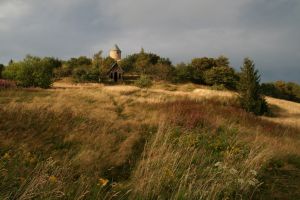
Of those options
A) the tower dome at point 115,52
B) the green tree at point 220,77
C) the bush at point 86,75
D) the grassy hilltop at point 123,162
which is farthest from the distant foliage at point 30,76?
the tower dome at point 115,52

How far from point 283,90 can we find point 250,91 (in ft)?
124

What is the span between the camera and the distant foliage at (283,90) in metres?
55.9

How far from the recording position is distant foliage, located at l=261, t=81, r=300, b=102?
55944 millimetres

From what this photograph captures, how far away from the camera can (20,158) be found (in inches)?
169

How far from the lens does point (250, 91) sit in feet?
85.4

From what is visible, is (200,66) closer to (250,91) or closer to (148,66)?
(148,66)

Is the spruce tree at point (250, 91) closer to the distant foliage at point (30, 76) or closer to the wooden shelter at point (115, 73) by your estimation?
A: the distant foliage at point (30, 76)

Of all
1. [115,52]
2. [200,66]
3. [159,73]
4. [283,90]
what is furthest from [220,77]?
[115,52]

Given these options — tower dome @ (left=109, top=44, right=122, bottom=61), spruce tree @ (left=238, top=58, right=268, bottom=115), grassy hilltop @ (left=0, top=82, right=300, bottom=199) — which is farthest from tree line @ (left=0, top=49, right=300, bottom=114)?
grassy hilltop @ (left=0, top=82, right=300, bottom=199)

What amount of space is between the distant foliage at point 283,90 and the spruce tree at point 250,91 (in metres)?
30.7

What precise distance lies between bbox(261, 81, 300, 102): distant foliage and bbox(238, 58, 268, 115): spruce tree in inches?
1210

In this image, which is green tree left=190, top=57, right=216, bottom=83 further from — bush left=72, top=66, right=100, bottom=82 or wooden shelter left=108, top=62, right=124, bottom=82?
bush left=72, top=66, right=100, bottom=82

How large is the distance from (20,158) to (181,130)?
13.9 ft

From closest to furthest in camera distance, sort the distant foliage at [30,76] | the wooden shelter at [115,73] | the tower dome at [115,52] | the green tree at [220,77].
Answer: the distant foliage at [30,76] < the wooden shelter at [115,73] < the green tree at [220,77] < the tower dome at [115,52]
